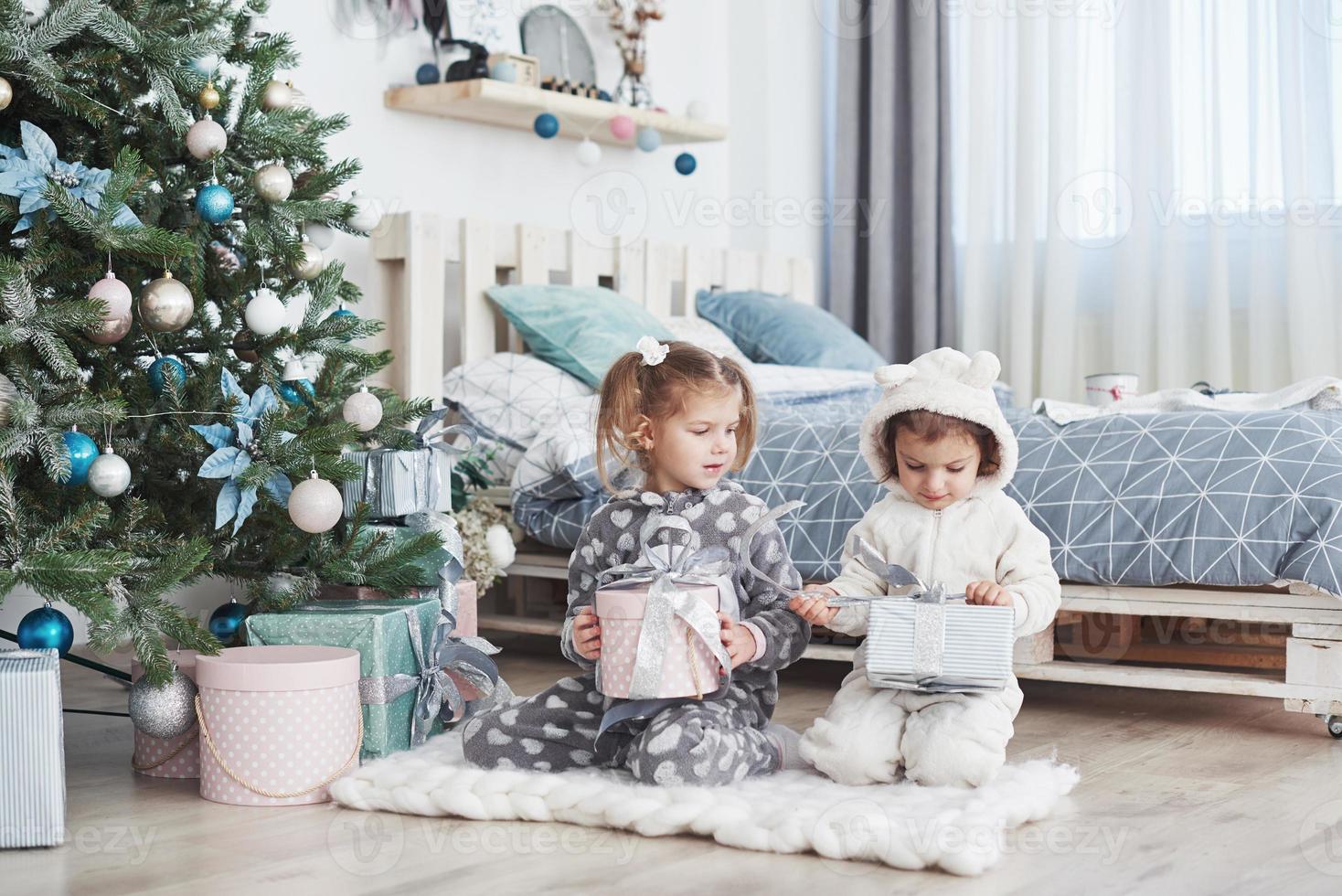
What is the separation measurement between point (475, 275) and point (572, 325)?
0.97ft

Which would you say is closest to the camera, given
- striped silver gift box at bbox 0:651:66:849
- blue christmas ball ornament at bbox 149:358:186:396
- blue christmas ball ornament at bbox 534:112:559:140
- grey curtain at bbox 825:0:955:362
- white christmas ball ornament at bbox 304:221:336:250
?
striped silver gift box at bbox 0:651:66:849

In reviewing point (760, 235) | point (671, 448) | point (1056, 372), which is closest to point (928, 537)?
point (671, 448)

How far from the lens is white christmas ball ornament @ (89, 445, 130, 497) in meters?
1.69

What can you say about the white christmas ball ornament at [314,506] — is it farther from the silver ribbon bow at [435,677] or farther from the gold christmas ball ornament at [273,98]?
the gold christmas ball ornament at [273,98]

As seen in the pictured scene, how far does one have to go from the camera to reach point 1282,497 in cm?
202

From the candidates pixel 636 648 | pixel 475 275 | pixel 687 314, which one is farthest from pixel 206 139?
pixel 687 314

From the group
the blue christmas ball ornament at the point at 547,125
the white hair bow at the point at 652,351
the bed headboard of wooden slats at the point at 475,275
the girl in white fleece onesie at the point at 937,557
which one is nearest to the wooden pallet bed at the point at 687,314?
the bed headboard of wooden slats at the point at 475,275

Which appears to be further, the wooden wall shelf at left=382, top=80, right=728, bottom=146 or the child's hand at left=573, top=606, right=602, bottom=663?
the wooden wall shelf at left=382, top=80, right=728, bottom=146

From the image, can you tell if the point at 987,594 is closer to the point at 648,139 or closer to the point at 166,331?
the point at 166,331

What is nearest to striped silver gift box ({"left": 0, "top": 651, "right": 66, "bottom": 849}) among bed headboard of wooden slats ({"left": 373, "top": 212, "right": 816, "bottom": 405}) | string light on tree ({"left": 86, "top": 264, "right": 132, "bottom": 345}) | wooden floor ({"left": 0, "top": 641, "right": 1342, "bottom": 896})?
wooden floor ({"left": 0, "top": 641, "right": 1342, "bottom": 896})

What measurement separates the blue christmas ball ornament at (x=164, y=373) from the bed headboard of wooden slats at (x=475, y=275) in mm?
1086

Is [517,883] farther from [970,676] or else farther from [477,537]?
[477,537]

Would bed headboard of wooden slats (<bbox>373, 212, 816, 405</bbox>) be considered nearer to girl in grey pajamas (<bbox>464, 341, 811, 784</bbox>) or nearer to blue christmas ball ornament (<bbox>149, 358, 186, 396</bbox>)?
blue christmas ball ornament (<bbox>149, 358, 186, 396</bbox>)

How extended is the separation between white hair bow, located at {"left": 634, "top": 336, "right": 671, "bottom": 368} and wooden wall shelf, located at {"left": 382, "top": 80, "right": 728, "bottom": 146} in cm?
151
